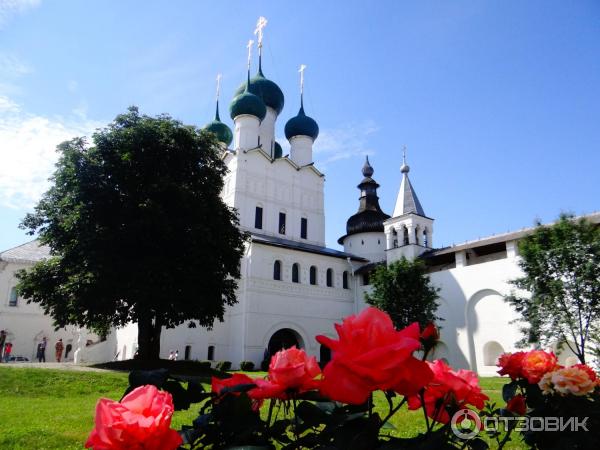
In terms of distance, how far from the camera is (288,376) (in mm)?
1512

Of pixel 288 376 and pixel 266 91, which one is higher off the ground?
pixel 266 91

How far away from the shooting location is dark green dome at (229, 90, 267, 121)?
32781mm

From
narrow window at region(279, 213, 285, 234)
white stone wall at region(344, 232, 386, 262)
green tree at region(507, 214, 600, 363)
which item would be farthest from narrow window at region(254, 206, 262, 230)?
green tree at region(507, 214, 600, 363)

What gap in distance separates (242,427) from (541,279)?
17.8 metres

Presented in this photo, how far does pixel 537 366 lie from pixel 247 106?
1266 inches

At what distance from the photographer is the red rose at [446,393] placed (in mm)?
1572

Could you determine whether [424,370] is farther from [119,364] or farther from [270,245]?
[270,245]

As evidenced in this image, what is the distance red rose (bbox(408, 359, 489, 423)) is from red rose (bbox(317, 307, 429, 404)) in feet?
1.21

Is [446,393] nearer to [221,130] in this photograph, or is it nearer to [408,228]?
[408,228]

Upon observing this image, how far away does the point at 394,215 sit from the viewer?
99.5ft

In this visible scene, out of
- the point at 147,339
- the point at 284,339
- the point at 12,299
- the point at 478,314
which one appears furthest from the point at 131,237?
the point at 12,299

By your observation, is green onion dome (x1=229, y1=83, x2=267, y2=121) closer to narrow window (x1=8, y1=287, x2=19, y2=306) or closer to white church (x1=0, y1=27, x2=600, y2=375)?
white church (x1=0, y1=27, x2=600, y2=375)

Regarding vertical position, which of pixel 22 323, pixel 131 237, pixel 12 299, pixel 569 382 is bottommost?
pixel 569 382

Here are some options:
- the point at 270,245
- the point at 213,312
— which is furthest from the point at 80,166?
the point at 270,245
